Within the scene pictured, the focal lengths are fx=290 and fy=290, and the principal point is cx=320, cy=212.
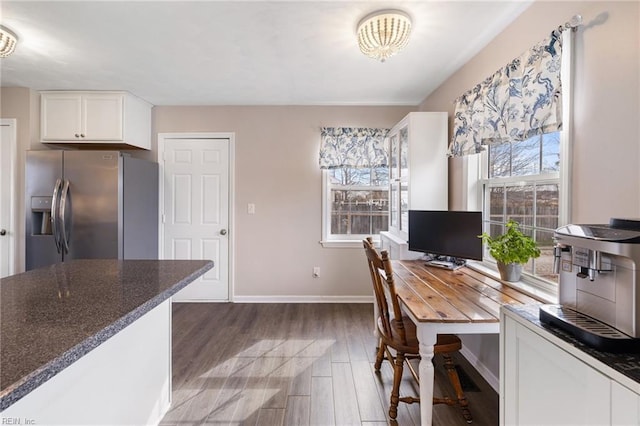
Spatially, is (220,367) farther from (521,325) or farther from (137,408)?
(521,325)

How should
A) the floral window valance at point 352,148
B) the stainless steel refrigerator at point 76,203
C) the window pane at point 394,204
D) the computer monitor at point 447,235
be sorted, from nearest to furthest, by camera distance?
the computer monitor at point 447,235 < the stainless steel refrigerator at point 76,203 < the window pane at point 394,204 < the floral window valance at point 352,148

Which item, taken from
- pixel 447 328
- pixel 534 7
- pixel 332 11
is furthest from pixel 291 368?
pixel 534 7

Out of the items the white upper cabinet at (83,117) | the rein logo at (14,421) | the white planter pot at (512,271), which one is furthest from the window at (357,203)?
the rein logo at (14,421)

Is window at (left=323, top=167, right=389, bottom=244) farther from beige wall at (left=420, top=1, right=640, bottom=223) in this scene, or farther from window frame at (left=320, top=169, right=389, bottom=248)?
beige wall at (left=420, top=1, right=640, bottom=223)

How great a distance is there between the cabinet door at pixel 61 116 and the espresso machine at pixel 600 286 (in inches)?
160

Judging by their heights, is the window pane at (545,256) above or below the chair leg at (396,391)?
above

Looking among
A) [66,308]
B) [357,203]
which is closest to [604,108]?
[66,308]

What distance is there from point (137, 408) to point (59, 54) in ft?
8.87

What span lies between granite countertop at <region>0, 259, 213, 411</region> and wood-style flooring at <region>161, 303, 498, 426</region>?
101cm

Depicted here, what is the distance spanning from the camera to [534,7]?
167 centimetres

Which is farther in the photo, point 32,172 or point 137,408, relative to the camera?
point 32,172

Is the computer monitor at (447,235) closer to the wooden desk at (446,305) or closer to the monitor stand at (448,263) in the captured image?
the monitor stand at (448,263)

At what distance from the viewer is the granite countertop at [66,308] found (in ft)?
1.91

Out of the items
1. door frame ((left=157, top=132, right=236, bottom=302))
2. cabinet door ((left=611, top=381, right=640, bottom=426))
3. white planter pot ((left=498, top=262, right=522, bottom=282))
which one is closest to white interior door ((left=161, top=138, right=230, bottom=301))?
door frame ((left=157, top=132, right=236, bottom=302))
